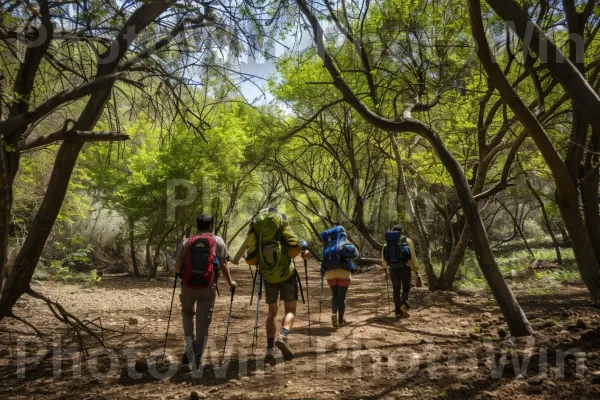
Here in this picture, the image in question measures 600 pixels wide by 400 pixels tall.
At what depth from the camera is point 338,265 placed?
22.9ft

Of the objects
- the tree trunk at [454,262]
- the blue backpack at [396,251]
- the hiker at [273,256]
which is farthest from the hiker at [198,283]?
the tree trunk at [454,262]

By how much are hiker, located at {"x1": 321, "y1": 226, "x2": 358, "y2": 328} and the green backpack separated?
1.89 metres

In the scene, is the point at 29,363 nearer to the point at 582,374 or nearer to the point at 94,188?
the point at 582,374

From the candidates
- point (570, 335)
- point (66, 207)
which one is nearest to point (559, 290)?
point (570, 335)

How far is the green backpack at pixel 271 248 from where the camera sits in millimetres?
5094

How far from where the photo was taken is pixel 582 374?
12.3ft

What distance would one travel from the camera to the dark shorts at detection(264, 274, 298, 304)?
17.1 feet

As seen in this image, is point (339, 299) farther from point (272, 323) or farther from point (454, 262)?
point (454, 262)

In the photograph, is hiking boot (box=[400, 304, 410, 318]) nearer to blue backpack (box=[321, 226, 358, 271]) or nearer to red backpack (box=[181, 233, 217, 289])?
blue backpack (box=[321, 226, 358, 271])

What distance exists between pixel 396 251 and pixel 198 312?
159 inches

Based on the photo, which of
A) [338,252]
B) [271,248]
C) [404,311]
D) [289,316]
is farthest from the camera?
[404,311]

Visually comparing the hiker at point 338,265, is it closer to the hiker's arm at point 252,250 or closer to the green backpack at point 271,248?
the green backpack at point 271,248

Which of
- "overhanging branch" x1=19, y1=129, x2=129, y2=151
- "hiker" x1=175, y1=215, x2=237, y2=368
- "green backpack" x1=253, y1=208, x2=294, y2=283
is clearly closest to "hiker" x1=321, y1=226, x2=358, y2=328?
"green backpack" x1=253, y1=208, x2=294, y2=283

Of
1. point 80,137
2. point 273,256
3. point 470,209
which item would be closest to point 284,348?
point 273,256
